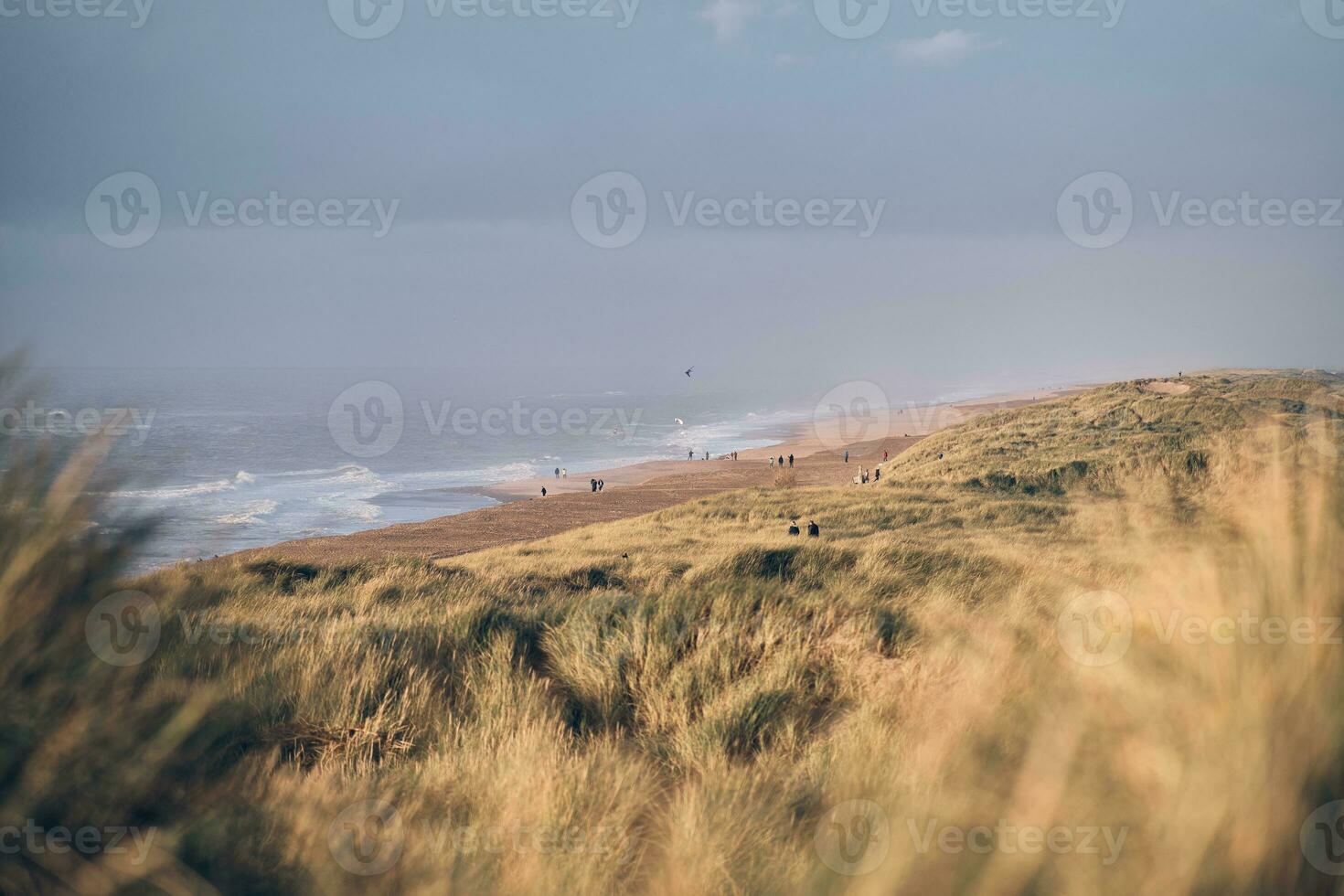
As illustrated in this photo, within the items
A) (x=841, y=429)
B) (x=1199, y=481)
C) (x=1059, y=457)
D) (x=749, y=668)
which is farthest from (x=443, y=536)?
(x=841, y=429)

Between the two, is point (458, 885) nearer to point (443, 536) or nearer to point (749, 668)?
point (749, 668)

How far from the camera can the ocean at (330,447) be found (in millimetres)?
3779

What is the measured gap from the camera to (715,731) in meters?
3.74

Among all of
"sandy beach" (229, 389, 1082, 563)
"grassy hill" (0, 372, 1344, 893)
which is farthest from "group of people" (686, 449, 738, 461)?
"grassy hill" (0, 372, 1344, 893)

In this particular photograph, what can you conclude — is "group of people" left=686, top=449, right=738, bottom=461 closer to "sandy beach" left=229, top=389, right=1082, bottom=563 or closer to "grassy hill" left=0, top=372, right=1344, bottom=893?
"sandy beach" left=229, top=389, right=1082, bottom=563

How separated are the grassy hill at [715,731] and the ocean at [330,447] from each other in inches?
19.9

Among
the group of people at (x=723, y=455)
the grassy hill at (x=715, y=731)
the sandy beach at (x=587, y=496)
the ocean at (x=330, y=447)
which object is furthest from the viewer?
the group of people at (x=723, y=455)

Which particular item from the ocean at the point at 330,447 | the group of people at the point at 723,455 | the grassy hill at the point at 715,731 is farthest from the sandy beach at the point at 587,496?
the grassy hill at the point at 715,731

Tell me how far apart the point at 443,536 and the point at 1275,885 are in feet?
87.4

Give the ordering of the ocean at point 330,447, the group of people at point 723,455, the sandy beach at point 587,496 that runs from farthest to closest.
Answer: the group of people at point 723,455 → the sandy beach at point 587,496 → the ocean at point 330,447

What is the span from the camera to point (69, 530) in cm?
326

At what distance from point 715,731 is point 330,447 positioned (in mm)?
70830

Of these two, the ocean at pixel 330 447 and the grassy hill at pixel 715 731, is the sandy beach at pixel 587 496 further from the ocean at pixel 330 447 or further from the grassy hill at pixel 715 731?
the grassy hill at pixel 715 731

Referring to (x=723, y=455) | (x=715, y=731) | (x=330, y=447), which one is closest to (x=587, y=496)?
(x=723, y=455)
